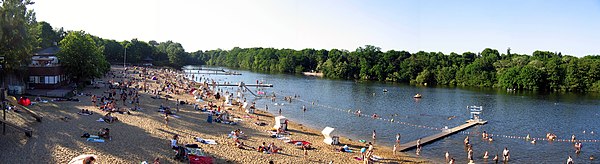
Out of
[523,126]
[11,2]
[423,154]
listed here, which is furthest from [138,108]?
[523,126]

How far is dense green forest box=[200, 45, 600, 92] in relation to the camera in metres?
95.4

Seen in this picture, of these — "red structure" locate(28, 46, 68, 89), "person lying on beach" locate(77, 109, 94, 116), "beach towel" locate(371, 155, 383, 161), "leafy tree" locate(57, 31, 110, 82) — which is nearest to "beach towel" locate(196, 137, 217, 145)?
"beach towel" locate(371, 155, 383, 161)

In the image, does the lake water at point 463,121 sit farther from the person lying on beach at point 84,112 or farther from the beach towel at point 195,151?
the person lying on beach at point 84,112

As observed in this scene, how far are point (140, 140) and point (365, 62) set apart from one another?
374ft

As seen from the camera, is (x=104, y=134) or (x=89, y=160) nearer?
(x=89, y=160)

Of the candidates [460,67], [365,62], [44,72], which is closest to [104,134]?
[44,72]

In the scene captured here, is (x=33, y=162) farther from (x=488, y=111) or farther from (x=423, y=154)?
(x=488, y=111)

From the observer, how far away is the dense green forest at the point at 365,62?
3434 centimetres

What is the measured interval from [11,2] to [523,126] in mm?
46289

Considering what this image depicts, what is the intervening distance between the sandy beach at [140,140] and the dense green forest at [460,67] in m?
81.6

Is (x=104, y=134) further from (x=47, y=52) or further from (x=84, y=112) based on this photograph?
(x=47, y=52)

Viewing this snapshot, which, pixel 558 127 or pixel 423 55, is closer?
pixel 558 127

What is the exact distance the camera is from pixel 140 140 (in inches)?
966

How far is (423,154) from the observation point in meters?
29.2
